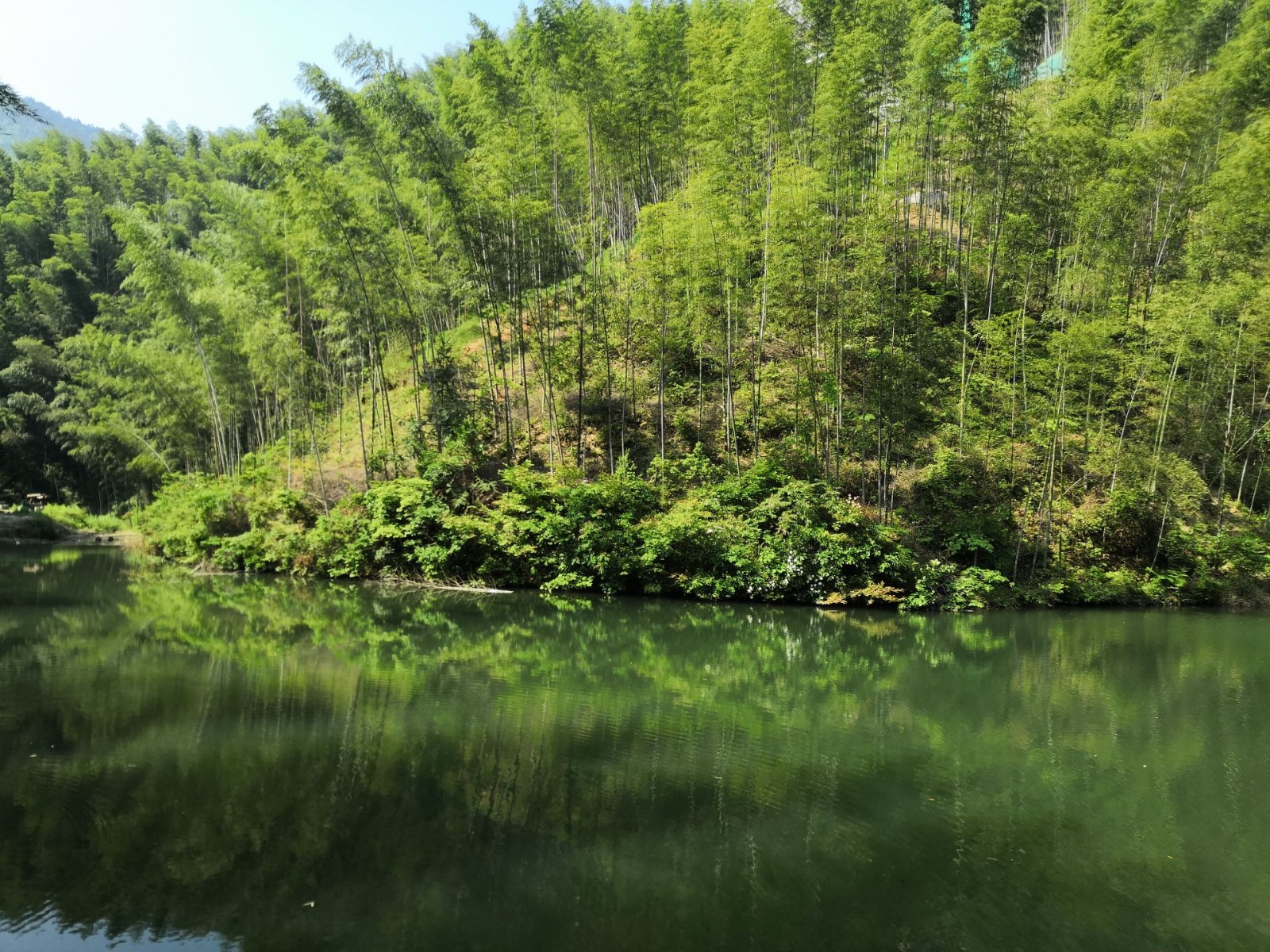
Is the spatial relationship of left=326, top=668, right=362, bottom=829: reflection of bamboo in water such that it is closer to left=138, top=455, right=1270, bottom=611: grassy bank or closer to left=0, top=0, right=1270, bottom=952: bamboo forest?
left=0, top=0, right=1270, bottom=952: bamboo forest

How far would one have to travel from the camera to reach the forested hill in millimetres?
15961

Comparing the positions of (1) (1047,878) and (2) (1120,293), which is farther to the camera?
(2) (1120,293)

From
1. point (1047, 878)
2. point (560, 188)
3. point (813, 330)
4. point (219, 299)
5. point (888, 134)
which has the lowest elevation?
point (1047, 878)

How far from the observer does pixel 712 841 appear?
15.4ft

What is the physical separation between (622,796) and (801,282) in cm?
1396

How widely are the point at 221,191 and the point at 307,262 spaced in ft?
24.5

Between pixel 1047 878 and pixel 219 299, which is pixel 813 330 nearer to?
pixel 1047 878

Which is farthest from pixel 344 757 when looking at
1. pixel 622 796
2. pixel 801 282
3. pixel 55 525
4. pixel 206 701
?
pixel 55 525

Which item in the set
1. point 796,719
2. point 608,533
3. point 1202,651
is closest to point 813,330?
point 608,533

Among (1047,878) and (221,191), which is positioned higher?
(221,191)

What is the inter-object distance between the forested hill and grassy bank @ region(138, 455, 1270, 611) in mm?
127

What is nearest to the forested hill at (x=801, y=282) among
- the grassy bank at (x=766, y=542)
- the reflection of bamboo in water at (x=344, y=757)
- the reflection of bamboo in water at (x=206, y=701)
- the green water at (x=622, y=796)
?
the grassy bank at (x=766, y=542)

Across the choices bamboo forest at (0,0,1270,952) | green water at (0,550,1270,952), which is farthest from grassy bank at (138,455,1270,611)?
green water at (0,550,1270,952)

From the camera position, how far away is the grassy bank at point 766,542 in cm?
1505
